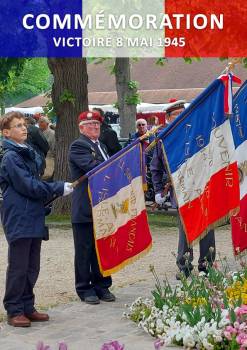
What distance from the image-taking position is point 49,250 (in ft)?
36.4

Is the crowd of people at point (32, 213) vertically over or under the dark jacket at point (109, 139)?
under

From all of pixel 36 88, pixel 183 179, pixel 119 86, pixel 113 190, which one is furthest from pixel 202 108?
pixel 36 88

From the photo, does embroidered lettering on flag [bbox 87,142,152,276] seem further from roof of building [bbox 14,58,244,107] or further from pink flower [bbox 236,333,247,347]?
roof of building [bbox 14,58,244,107]

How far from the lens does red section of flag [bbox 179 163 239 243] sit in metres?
6.90

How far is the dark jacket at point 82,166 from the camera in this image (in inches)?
293

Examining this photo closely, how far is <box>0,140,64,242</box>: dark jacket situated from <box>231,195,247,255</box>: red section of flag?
5.45 feet

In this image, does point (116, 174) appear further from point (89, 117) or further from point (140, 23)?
point (140, 23)

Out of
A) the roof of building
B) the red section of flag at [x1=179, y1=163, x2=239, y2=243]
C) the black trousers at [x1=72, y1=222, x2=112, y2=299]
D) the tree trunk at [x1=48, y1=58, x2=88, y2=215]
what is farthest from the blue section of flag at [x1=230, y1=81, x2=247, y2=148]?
the roof of building

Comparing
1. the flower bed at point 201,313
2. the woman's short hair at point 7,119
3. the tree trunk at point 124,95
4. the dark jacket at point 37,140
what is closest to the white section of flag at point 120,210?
the flower bed at point 201,313

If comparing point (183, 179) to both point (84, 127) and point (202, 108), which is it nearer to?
point (202, 108)

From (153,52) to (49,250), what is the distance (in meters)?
7.22

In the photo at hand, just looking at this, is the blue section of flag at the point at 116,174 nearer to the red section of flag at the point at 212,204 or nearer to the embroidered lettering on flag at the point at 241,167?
the red section of flag at the point at 212,204

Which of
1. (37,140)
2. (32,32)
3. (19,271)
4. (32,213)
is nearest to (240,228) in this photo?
(32,213)

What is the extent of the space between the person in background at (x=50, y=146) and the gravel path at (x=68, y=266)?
2332 millimetres
